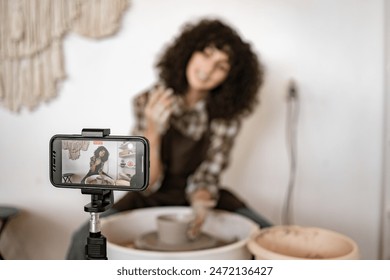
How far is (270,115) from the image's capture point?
154 cm

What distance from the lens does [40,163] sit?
4.60ft

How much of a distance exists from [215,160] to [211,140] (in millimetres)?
71

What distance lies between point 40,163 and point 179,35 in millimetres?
612

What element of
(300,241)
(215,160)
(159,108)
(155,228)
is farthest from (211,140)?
(300,241)

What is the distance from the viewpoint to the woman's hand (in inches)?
58.9

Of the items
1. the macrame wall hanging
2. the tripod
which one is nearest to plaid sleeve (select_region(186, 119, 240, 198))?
the macrame wall hanging

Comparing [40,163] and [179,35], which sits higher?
[179,35]

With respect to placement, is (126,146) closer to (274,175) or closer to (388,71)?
(274,175)

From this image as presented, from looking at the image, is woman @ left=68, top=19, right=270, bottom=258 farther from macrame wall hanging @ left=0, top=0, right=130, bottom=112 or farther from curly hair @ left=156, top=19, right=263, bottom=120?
macrame wall hanging @ left=0, top=0, right=130, bottom=112

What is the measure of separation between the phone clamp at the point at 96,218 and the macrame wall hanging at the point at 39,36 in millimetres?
678

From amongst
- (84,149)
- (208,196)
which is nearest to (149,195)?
(208,196)

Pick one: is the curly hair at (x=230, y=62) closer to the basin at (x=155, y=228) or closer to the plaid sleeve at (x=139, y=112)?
the plaid sleeve at (x=139, y=112)

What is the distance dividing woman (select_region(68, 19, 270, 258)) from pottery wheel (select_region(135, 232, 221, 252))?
0.16 metres
